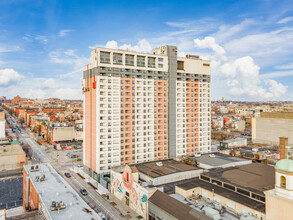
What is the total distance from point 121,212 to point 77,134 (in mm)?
116213

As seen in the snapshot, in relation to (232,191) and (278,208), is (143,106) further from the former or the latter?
(278,208)

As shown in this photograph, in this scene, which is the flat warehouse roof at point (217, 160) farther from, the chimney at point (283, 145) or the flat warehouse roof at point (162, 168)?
the chimney at point (283, 145)

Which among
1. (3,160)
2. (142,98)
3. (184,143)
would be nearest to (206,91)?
(184,143)

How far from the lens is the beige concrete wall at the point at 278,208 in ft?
116

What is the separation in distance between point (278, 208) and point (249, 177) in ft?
80.4

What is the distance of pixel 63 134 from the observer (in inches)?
6344

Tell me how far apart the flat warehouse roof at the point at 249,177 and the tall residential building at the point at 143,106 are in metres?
34.0

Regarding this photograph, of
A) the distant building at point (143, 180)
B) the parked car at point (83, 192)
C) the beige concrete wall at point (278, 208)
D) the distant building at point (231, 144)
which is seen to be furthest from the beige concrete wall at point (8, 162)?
the distant building at point (231, 144)

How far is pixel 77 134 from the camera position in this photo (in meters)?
170

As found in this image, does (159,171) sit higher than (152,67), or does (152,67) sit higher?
(152,67)

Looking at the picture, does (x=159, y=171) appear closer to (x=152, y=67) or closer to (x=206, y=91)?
(x=152, y=67)

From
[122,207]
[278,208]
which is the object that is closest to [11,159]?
[122,207]

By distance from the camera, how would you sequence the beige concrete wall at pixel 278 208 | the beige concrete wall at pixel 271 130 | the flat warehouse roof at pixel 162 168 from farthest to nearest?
the beige concrete wall at pixel 271 130
the flat warehouse roof at pixel 162 168
the beige concrete wall at pixel 278 208

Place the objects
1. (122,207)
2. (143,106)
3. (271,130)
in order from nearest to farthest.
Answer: (122,207) → (143,106) → (271,130)
